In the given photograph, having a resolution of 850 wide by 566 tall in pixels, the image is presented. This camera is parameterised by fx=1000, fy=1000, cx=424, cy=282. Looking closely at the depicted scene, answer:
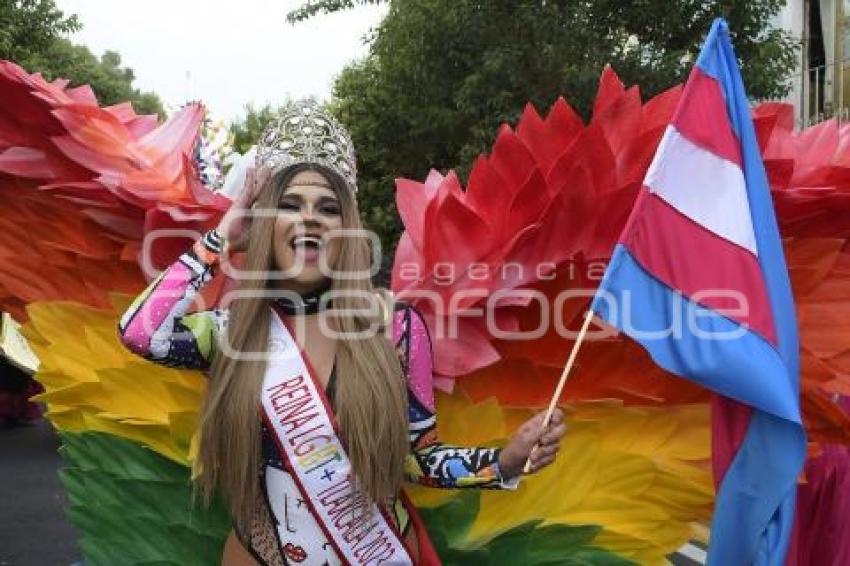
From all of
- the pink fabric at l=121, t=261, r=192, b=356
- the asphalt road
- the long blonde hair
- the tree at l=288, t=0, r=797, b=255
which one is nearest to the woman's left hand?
the long blonde hair

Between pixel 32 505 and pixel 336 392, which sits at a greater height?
pixel 336 392

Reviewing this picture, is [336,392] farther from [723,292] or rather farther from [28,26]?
[28,26]

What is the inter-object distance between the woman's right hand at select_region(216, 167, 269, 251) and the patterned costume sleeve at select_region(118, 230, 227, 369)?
0.08 feet

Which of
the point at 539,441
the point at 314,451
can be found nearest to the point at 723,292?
the point at 539,441

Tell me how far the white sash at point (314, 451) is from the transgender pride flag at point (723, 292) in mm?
574

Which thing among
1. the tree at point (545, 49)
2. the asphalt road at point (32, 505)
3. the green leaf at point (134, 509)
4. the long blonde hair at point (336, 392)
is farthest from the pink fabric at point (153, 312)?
the tree at point (545, 49)

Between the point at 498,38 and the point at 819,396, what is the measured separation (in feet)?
18.9

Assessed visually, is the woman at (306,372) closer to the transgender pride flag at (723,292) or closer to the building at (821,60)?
the transgender pride flag at (723,292)

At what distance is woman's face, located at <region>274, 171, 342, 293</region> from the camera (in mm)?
1953

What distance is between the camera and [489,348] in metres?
2.27

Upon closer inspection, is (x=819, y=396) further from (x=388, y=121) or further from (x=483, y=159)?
(x=388, y=121)

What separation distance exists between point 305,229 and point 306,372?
0.91ft

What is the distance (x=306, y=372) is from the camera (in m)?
1.95

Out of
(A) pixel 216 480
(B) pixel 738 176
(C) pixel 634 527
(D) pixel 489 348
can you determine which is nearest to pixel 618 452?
(C) pixel 634 527
